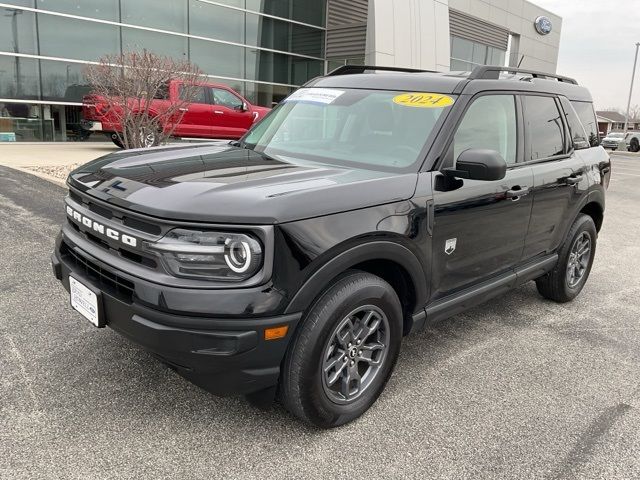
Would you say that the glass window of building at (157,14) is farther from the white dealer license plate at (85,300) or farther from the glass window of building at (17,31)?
the white dealer license plate at (85,300)

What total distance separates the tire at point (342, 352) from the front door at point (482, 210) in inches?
18.1

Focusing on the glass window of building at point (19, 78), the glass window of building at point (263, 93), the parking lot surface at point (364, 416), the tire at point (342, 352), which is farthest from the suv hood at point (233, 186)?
the glass window of building at point (263, 93)

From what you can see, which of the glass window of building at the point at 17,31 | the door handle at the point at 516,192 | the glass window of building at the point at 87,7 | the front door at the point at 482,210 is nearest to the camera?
the front door at the point at 482,210

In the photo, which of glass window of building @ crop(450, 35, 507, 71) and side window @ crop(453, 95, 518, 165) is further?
glass window of building @ crop(450, 35, 507, 71)

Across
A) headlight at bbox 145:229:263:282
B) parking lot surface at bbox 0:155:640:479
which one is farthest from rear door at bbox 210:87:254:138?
headlight at bbox 145:229:263:282

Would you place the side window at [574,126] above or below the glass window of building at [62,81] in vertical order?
below

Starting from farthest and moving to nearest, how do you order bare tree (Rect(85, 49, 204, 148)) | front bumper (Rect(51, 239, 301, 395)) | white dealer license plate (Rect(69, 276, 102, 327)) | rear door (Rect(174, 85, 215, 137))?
rear door (Rect(174, 85, 215, 137)) → bare tree (Rect(85, 49, 204, 148)) → white dealer license plate (Rect(69, 276, 102, 327)) → front bumper (Rect(51, 239, 301, 395))

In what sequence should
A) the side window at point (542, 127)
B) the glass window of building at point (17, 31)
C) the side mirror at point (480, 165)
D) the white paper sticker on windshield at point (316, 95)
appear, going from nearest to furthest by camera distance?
the side mirror at point (480, 165) → the white paper sticker on windshield at point (316, 95) → the side window at point (542, 127) → the glass window of building at point (17, 31)

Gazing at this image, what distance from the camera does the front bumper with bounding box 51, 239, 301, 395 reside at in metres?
2.20

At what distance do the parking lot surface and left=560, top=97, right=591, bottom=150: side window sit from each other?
152cm

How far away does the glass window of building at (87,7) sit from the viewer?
1493 centimetres

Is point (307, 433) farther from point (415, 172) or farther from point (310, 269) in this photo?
point (415, 172)

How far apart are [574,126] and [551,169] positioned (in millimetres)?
751

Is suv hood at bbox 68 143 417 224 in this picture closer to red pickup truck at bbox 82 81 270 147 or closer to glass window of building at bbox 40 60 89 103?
red pickup truck at bbox 82 81 270 147
